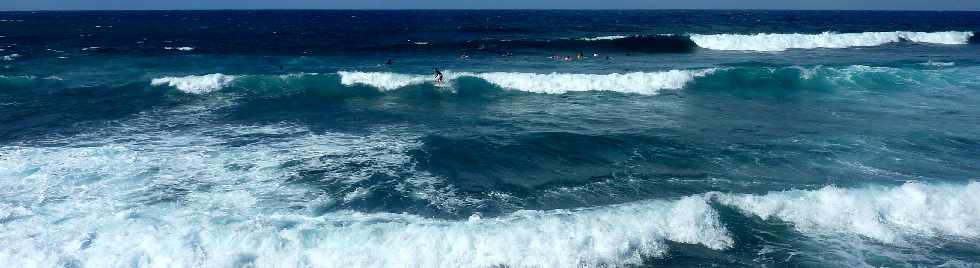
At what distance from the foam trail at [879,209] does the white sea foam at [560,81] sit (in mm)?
13241

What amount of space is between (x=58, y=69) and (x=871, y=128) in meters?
36.2

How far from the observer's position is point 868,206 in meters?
10.5

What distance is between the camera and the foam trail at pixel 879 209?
9773 millimetres

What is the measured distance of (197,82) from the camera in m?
24.7

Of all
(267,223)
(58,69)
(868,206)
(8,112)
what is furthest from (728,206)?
(58,69)

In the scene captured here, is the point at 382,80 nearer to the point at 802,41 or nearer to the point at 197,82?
the point at 197,82

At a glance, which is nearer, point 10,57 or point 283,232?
point 283,232

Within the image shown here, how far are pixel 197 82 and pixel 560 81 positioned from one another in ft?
52.2

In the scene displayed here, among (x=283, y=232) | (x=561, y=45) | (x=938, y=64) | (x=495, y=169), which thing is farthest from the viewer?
(x=561, y=45)

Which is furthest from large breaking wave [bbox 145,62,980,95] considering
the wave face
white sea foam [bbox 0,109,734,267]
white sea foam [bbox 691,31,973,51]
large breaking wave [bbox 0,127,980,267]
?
white sea foam [bbox 691,31,973,51]

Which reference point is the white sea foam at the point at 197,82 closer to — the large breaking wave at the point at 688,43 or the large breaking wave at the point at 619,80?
the large breaking wave at the point at 619,80

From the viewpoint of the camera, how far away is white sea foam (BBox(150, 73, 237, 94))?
24156 mm

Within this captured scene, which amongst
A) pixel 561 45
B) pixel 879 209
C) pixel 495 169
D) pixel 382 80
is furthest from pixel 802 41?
pixel 495 169

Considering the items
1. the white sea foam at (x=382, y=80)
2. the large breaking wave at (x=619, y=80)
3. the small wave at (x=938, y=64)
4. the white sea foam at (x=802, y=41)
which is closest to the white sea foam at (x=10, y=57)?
the large breaking wave at (x=619, y=80)
